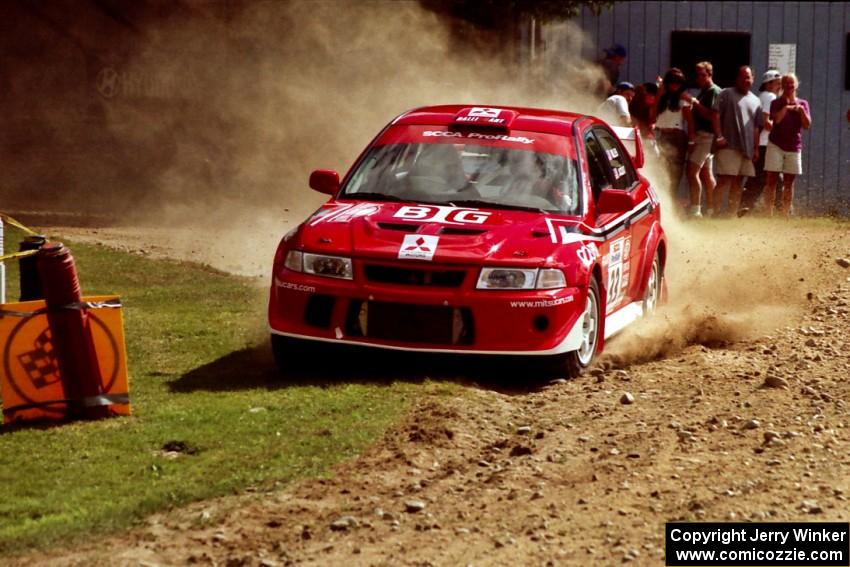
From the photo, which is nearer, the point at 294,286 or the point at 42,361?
the point at 42,361

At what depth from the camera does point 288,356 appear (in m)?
9.88

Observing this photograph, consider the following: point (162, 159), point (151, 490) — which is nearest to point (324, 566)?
point (151, 490)

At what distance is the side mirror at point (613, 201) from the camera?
10312 millimetres

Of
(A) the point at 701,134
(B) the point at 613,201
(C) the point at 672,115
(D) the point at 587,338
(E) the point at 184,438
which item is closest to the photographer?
(E) the point at 184,438

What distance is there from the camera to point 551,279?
31.3 ft

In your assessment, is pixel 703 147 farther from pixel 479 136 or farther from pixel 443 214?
pixel 443 214

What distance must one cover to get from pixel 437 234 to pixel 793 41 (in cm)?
1745

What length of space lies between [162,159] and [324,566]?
63.9 feet

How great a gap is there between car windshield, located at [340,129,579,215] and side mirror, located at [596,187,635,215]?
161 mm

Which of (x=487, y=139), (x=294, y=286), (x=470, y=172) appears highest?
(x=487, y=139)

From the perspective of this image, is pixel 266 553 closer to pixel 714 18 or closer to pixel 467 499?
pixel 467 499

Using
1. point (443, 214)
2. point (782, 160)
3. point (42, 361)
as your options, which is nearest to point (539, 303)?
point (443, 214)

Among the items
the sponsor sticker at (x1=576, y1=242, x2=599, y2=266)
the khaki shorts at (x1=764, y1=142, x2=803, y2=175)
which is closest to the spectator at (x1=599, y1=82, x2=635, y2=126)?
the khaki shorts at (x1=764, y1=142, x2=803, y2=175)

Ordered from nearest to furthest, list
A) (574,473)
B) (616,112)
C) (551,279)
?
(574,473) < (551,279) < (616,112)
